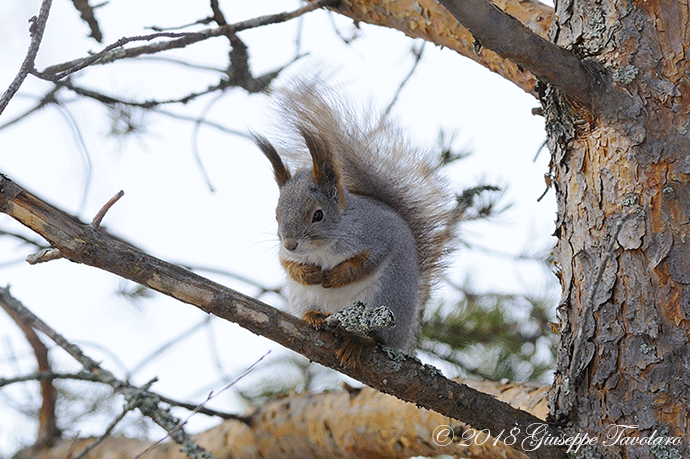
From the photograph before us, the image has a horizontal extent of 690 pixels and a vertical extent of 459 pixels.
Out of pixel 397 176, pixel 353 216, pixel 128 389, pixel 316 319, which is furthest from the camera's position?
pixel 397 176

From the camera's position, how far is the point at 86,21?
1.70m

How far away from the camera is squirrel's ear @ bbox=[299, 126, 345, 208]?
1.58 m

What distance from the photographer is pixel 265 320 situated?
1135 millimetres

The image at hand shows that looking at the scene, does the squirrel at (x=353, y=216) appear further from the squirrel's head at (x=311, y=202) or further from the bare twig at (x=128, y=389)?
the bare twig at (x=128, y=389)

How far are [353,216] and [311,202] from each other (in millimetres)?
111

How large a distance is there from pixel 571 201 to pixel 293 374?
4.61 ft

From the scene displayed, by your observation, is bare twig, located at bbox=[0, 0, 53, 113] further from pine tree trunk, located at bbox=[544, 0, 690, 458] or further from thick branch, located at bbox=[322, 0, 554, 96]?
thick branch, located at bbox=[322, 0, 554, 96]

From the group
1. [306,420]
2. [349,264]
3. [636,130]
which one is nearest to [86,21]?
[349,264]

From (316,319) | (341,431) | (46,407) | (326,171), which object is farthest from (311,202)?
(46,407)

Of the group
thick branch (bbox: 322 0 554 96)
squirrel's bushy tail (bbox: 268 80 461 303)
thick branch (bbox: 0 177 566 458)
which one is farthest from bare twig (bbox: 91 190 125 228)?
thick branch (bbox: 322 0 554 96)

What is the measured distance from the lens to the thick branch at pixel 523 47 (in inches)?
38.0

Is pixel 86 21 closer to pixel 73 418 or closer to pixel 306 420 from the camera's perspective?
pixel 306 420

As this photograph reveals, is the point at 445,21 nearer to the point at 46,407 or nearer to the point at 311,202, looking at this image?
the point at 311,202

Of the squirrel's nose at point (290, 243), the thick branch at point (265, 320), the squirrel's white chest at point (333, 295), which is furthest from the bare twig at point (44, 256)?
the squirrel's white chest at point (333, 295)
